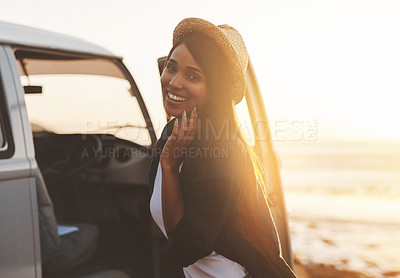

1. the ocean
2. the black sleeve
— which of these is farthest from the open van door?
the ocean

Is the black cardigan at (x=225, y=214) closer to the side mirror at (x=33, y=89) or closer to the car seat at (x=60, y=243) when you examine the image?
the car seat at (x=60, y=243)

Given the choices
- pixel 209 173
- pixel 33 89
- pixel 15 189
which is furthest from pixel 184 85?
pixel 33 89

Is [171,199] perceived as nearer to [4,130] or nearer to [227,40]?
[227,40]

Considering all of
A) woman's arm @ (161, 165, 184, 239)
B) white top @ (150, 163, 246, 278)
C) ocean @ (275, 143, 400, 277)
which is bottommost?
ocean @ (275, 143, 400, 277)

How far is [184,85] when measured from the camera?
1430 millimetres

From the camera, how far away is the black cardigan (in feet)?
4.15

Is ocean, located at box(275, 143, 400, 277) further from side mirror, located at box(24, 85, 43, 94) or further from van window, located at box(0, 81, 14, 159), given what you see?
van window, located at box(0, 81, 14, 159)

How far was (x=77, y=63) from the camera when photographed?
3.23 metres

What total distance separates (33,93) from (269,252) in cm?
218

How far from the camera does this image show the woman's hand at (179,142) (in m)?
1.38

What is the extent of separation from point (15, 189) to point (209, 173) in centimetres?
121

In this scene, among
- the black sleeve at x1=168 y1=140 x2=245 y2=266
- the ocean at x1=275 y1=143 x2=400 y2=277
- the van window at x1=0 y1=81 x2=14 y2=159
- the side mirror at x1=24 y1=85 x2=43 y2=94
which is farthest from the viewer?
the ocean at x1=275 y1=143 x2=400 y2=277

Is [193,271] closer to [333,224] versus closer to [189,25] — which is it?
[189,25]

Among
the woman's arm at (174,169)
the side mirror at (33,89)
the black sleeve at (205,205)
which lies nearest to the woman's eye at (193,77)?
the woman's arm at (174,169)
